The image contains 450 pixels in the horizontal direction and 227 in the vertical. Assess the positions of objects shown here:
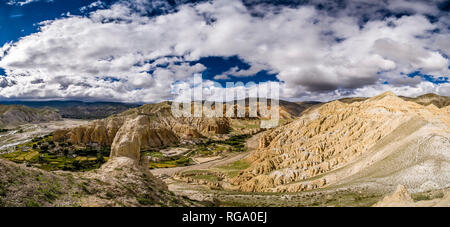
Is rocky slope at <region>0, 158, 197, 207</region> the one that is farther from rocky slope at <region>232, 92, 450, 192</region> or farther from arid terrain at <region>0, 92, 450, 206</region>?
rocky slope at <region>232, 92, 450, 192</region>

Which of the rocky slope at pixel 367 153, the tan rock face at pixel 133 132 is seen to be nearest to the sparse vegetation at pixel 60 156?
the tan rock face at pixel 133 132

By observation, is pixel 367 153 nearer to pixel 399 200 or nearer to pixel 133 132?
pixel 399 200

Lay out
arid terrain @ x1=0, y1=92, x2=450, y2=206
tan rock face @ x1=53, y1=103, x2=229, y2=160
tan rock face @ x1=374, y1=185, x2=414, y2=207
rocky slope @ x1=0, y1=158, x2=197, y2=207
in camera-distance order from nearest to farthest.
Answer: rocky slope @ x1=0, y1=158, x2=197, y2=207 → tan rock face @ x1=374, y1=185, x2=414, y2=207 → arid terrain @ x1=0, y1=92, x2=450, y2=206 → tan rock face @ x1=53, y1=103, x2=229, y2=160

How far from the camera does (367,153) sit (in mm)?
46969

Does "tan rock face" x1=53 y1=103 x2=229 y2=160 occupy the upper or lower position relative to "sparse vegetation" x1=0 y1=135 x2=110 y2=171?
upper

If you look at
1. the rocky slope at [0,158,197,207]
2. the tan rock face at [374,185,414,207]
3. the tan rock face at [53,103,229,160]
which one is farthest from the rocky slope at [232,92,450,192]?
the tan rock face at [53,103,229,160]

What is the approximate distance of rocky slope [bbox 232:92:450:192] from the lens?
31.0m

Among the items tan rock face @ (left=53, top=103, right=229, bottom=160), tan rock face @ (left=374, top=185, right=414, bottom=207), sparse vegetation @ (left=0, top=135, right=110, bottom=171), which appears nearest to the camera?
tan rock face @ (left=374, top=185, right=414, bottom=207)

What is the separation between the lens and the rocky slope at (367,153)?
31016 millimetres

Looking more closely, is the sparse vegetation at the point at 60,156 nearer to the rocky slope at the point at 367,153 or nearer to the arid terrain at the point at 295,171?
the arid terrain at the point at 295,171
